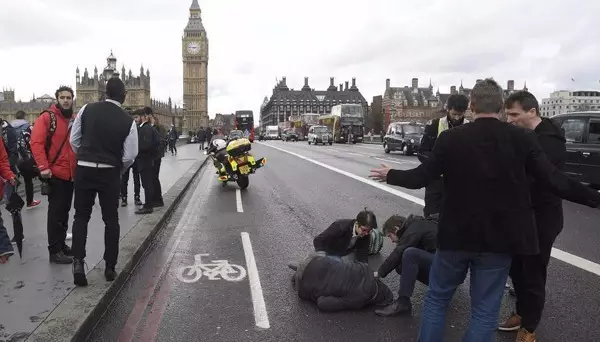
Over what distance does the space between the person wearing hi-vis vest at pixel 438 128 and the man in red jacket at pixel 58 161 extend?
3.81m

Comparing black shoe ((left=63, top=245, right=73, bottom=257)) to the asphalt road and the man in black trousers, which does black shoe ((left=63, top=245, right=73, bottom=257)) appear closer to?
the asphalt road

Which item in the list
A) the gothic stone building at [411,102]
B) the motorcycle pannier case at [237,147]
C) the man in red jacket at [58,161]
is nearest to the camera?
the man in red jacket at [58,161]

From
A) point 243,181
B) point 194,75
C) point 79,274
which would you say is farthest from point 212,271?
point 194,75

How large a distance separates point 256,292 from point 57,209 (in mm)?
2427

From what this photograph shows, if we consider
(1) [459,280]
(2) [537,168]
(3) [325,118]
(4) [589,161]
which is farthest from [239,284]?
(3) [325,118]

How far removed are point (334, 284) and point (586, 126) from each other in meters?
9.70

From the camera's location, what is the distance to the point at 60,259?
221 inches

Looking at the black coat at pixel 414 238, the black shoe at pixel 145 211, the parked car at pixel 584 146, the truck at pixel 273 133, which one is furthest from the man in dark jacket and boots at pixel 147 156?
the truck at pixel 273 133

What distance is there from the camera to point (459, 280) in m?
3.17

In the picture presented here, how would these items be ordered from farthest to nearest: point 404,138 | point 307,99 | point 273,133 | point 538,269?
1. point 307,99
2. point 273,133
3. point 404,138
4. point 538,269

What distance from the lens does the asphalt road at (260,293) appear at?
4.07m

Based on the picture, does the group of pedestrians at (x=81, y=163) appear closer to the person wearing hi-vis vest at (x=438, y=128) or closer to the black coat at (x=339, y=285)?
the black coat at (x=339, y=285)

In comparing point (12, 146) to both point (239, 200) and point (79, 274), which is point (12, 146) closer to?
point (239, 200)

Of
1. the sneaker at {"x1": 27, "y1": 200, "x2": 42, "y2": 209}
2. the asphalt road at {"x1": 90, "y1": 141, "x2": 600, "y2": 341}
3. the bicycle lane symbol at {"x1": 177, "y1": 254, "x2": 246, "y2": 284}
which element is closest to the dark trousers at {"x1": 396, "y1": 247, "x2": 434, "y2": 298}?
the asphalt road at {"x1": 90, "y1": 141, "x2": 600, "y2": 341}
